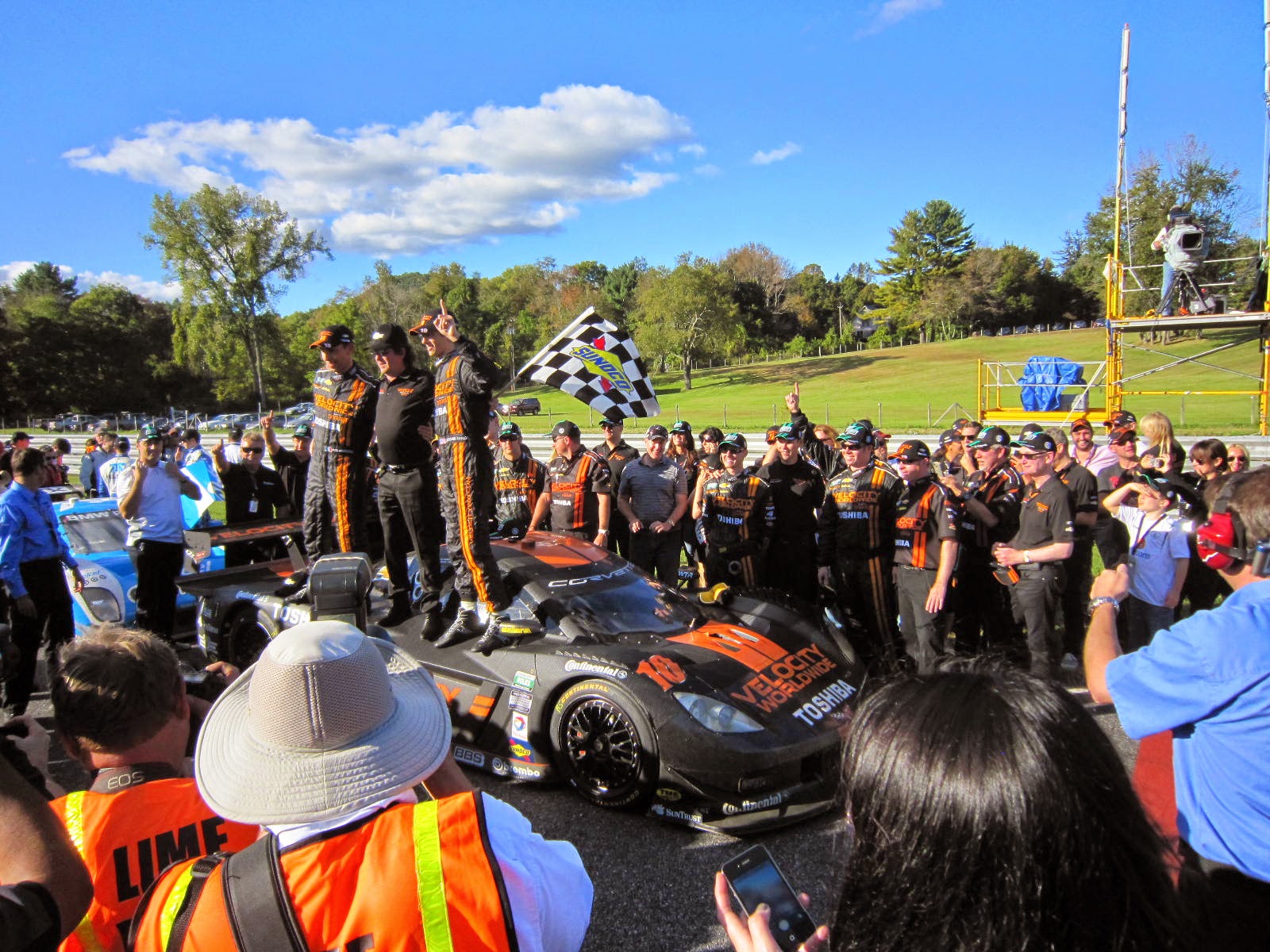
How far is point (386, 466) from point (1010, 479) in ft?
15.2

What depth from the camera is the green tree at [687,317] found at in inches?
2047

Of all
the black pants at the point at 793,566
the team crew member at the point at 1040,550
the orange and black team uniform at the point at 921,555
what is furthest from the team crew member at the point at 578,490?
the team crew member at the point at 1040,550

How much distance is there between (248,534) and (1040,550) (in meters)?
5.66

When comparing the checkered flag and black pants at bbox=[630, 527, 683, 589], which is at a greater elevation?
the checkered flag

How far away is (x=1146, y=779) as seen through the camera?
1.85 metres

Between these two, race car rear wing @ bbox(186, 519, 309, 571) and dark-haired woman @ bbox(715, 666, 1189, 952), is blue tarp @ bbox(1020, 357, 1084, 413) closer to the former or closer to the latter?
race car rear wing @ bbox(186, 519, 309, 571)

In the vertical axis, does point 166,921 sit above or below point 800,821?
above

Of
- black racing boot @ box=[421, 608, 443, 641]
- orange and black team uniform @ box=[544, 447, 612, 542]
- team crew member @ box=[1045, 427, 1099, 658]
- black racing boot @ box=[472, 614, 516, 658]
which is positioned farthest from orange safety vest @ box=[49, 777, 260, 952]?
team crew member @ box=[1045, 427, 1099, 658]

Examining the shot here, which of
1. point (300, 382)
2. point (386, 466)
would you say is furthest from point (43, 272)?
point (386, 466)

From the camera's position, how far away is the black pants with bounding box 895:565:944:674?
202 inches

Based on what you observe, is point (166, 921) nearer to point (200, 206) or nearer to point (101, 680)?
point (101, 680)

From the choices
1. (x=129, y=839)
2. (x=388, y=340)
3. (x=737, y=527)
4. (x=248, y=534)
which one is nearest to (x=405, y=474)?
(x=388, y=340)

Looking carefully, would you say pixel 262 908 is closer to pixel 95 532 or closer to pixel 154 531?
pixel 154 531

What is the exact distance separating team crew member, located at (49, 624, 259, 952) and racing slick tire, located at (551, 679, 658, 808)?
1875mm
